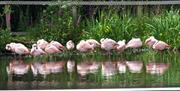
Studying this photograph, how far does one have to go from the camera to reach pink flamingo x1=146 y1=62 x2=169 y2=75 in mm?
5400

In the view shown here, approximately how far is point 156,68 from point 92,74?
82 centimetres

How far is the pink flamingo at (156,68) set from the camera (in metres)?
5.40

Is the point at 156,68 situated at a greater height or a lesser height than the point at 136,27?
lesser

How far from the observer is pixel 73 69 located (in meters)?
5.86

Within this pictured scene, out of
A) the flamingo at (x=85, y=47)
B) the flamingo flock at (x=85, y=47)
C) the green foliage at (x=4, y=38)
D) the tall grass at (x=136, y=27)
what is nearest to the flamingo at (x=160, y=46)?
the flamingo flock at (x=85, y=47)

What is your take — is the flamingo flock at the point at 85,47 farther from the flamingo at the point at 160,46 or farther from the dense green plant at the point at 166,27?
the dense green plant at the point at 166,27

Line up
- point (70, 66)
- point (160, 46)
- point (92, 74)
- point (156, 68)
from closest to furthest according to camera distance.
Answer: point (92, 74), point (156, 68), point (70, 66), point (160, 46)

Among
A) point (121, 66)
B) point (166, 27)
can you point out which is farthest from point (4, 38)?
point (121, 66)

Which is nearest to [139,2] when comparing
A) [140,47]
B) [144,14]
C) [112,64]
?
[144,14]

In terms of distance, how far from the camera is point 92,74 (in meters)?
A: 5.28

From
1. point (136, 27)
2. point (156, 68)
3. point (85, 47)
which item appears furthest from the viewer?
point (136, 27)

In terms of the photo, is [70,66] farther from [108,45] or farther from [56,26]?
[56,26]

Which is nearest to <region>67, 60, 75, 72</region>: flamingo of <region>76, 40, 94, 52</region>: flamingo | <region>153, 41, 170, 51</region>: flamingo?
<region>76, 40, 94, 52</region>: flamingo

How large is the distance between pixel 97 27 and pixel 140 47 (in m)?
1.60
